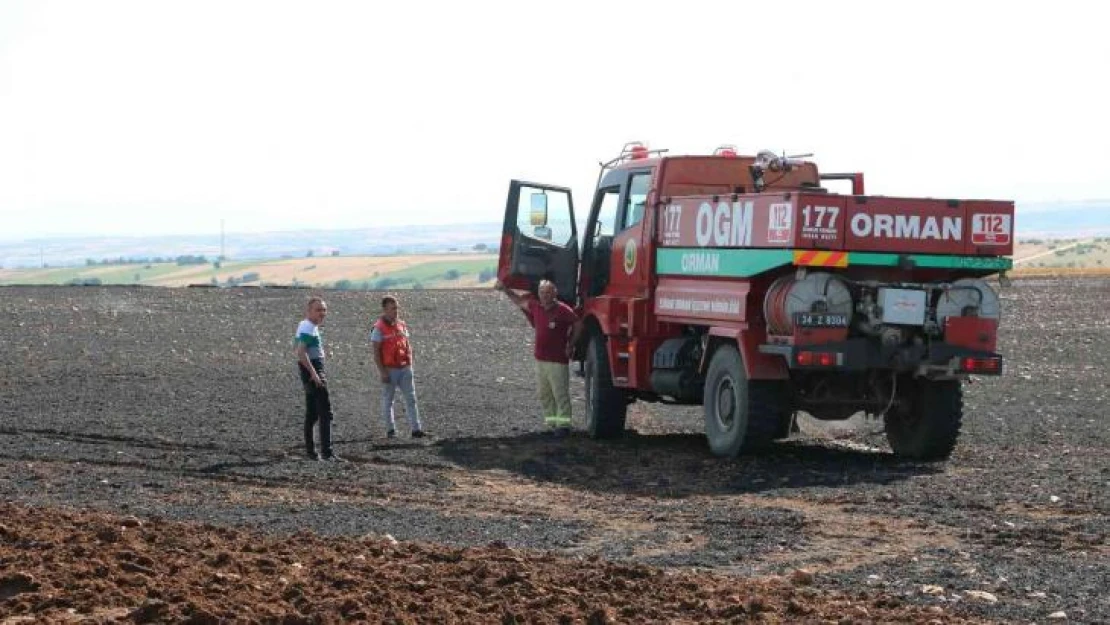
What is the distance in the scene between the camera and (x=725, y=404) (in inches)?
704

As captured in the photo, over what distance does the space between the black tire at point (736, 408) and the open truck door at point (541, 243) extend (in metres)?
3.42

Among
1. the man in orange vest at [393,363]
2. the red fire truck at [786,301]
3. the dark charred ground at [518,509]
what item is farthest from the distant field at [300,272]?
the red fire truck at [786,301]

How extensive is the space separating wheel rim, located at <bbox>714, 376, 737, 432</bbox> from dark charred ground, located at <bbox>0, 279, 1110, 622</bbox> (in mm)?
462

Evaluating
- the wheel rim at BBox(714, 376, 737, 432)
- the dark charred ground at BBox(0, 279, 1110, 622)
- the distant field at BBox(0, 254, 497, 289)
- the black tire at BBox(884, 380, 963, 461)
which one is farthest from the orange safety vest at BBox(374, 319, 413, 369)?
the distant field at BBox(0, 254, 497, 289)

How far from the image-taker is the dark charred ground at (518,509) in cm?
996

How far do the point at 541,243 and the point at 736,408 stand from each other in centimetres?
440

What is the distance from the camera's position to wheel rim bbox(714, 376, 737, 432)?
699 inches

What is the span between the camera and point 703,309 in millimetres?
17844

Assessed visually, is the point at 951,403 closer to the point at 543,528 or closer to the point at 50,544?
the point at 543,528

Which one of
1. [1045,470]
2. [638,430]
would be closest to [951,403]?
[1045,470]

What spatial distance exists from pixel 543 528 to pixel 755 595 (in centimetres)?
329

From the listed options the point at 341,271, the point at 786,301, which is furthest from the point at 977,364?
the point at 341,271

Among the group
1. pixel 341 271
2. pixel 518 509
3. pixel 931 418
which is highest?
pixel 931 418

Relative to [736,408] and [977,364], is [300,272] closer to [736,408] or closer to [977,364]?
[736,408]
